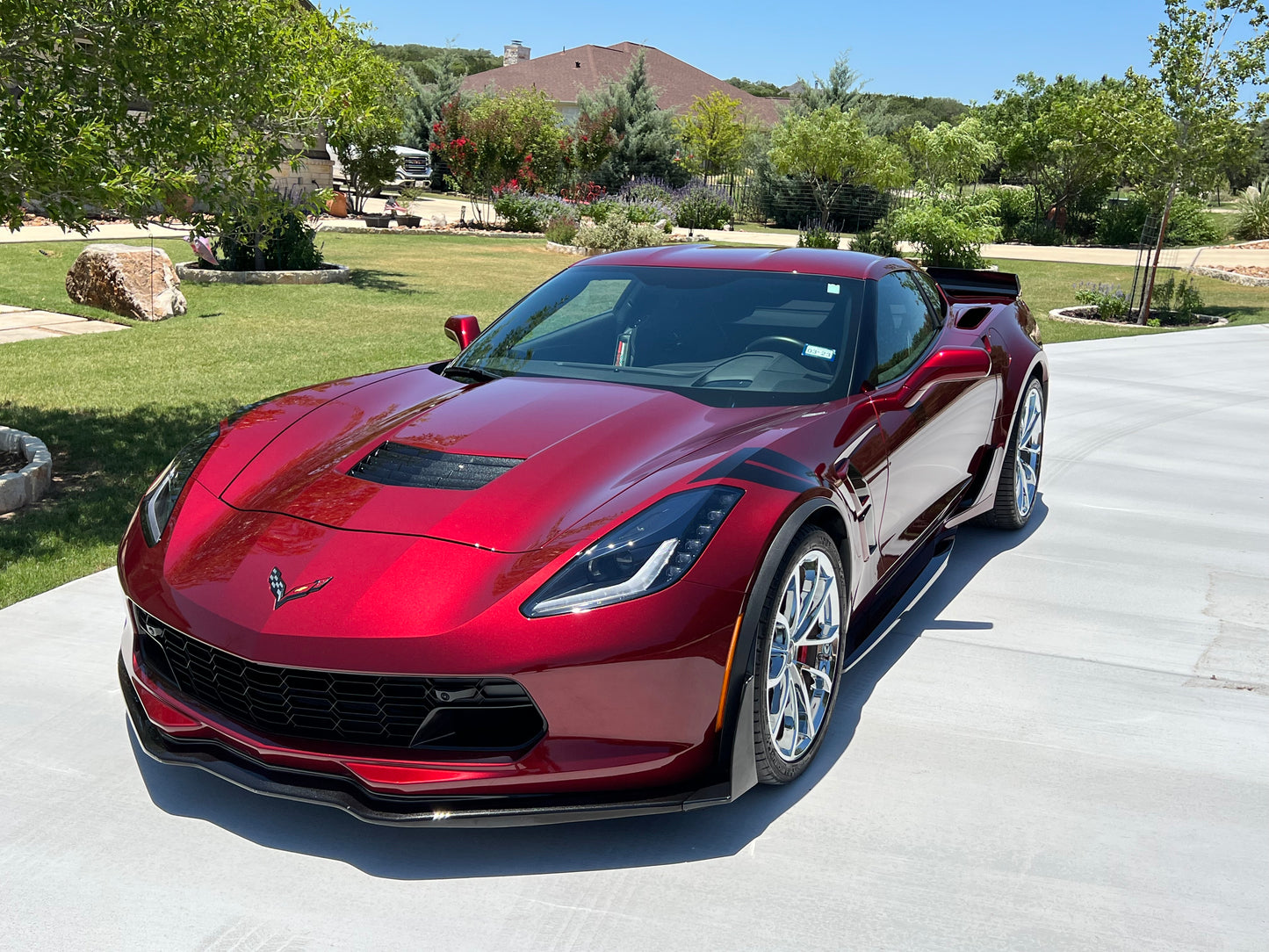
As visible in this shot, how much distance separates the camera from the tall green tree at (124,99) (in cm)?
508

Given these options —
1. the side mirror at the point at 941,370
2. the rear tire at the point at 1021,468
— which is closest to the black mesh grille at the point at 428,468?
the side mirror at the point at 941,370

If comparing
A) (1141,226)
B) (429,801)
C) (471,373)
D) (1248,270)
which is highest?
(1141,226)

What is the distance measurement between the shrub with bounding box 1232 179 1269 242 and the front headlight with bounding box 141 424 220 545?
3530cm

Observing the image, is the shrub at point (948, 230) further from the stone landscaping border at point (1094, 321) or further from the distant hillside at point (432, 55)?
the distant hillside at point (432, 55)

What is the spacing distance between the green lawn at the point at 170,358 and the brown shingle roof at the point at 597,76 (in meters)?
41.0

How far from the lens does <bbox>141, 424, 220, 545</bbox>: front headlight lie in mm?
3203

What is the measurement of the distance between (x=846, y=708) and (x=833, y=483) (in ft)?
2.85

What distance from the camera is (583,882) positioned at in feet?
8.95

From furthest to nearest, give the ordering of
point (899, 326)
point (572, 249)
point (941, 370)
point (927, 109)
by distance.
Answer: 1. point (927, 109)
2. point (572, 249)
3. point (899, 326)
4. point (941, 370)

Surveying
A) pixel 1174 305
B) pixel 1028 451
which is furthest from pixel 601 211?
pixel 1028 451

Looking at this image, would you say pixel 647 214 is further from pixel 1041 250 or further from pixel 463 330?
pixel 463 330

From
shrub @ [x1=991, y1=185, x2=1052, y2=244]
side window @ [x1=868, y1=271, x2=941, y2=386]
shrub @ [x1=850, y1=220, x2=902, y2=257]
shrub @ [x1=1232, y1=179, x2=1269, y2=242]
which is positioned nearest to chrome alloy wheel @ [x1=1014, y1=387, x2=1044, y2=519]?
side window @ [x1=868, y1=271, x2=941, y2=386]

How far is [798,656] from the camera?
315 centimetres

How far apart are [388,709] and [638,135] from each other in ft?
128
